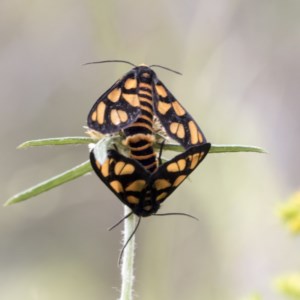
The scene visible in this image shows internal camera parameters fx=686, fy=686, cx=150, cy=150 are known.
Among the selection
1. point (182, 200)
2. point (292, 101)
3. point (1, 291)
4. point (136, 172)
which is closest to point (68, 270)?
point (1, 291)

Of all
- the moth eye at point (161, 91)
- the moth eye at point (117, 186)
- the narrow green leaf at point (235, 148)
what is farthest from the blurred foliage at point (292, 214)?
the moth eye at point (117, 186)

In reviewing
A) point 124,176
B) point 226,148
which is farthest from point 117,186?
point 226,148

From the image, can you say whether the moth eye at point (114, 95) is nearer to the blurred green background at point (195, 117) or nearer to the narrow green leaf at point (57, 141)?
the narrow green leaf at point (57, 141)

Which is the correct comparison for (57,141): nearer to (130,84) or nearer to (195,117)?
(130,84)

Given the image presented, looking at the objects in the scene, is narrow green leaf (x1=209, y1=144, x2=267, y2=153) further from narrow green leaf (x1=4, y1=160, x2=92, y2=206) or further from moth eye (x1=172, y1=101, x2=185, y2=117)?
narrow green leaf (x1=4, y1=160, x2=92, y2=206)

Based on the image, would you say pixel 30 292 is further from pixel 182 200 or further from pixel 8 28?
pixel 8 28

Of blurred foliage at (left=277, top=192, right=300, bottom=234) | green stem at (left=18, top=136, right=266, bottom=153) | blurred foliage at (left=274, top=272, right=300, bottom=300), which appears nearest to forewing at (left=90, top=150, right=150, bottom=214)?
green stem at (left=18, top=136, right=266, bottom=153)
